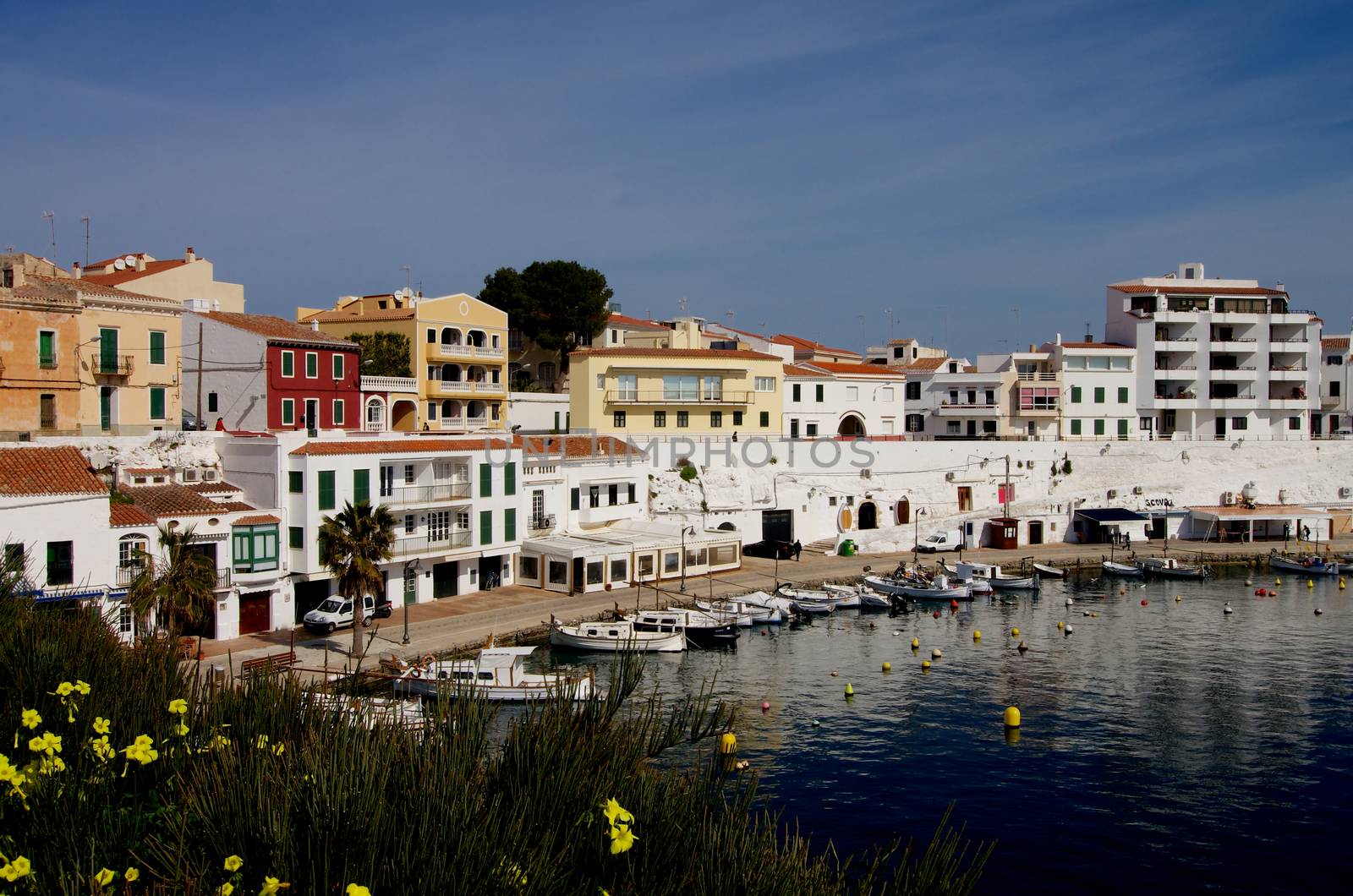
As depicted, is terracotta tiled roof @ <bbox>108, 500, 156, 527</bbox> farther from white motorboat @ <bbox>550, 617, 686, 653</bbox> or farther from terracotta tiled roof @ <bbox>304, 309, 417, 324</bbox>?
terracotta tiled roof @ <bbox>304, 309, 417, 324</bbox>

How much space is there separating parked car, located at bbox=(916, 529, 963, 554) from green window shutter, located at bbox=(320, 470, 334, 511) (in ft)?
122

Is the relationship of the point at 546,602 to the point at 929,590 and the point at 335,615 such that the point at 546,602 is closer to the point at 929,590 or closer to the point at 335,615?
the point at 335,615

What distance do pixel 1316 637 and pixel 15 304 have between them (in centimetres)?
5674

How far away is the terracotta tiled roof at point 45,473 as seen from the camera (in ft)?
117

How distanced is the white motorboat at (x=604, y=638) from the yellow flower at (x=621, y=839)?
102ft

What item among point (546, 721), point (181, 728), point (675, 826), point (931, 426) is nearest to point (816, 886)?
point (675, 826)

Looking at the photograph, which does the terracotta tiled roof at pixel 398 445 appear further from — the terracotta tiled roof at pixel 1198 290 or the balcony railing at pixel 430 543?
the terracotta tiled roof at pixel 1198 290

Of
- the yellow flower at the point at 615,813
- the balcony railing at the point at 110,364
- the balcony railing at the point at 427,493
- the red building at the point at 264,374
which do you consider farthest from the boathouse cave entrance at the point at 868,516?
the yellow flower at the point at 615,813

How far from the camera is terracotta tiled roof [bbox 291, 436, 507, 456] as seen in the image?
4356 cm

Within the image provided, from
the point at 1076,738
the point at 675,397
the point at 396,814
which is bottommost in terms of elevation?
the point at 1076,738

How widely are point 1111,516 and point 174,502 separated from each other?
57.7 m

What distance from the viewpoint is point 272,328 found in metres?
55.3

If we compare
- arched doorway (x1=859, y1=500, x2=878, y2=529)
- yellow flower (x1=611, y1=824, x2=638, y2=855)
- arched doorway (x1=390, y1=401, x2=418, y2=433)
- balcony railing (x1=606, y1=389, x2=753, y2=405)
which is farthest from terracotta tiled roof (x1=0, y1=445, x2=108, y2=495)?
arched doorway (x1=859, y1=500, x2=878, y2=529)

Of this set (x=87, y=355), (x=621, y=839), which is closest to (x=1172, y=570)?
(x=87, y=355)
